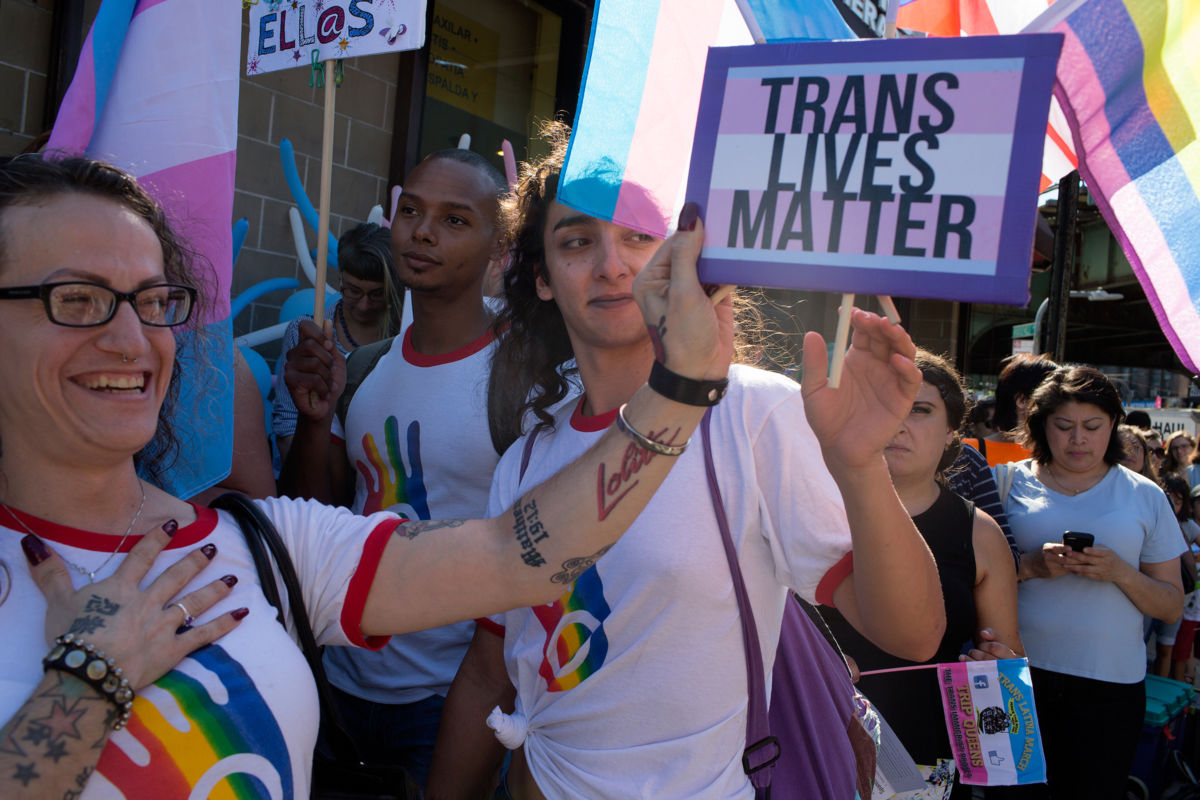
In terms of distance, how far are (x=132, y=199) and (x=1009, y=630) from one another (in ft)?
8.22

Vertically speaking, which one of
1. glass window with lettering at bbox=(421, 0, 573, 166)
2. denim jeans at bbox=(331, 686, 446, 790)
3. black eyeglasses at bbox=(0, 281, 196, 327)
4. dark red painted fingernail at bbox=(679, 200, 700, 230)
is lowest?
denim jeans at bbox=(331, 686, 446, 790)

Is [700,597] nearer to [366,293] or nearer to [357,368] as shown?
[357,368]

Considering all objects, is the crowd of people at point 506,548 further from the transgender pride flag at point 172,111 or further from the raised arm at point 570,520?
the transgender pride flag at point 172,111

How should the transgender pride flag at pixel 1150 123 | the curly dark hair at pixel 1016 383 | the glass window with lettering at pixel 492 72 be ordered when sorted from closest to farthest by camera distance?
the transgender pride flag at pixel 1150 123, the curly dark hair at pixel 1016 383, the glass window with lettering at pixel 492 72

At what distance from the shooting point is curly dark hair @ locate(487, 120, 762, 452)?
1.99 meters

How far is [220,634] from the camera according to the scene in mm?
1295

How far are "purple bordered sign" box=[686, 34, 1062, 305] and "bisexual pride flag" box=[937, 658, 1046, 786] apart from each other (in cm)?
151

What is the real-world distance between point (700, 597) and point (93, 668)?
33.9 inches

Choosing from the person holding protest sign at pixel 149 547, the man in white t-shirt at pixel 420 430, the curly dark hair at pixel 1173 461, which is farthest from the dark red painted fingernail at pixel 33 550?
the curly dark hair at pixel 1173 461

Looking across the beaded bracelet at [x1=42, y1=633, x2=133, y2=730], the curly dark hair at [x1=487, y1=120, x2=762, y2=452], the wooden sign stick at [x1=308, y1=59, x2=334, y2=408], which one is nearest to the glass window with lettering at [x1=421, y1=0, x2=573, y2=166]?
the wooden sign stick at [x1=308, y1=59, x2=334, y2=408]

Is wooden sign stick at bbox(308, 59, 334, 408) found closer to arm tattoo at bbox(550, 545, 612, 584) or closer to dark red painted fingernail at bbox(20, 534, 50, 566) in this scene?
dark red painted fingernail at bbox(20, 534, 50, 566)

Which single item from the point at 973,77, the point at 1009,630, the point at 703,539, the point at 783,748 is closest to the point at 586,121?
the point at 973,77

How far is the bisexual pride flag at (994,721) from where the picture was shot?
2.29 m

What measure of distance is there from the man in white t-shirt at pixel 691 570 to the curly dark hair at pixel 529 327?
23 centimetres
